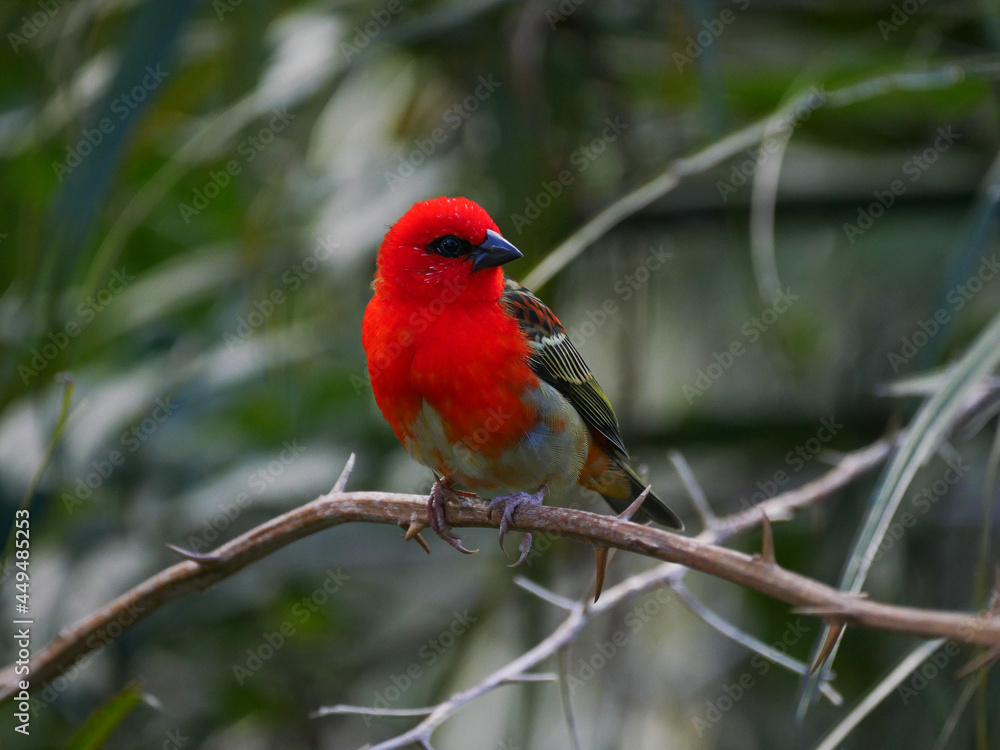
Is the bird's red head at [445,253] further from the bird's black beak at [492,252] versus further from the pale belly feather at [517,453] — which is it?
the pale belly feather at [517,453]

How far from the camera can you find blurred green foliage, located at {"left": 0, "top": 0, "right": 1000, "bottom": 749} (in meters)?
3.18

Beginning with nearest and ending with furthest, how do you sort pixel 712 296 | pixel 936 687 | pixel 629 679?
pixel 936 687, pixel 629 679, pixel 712 296

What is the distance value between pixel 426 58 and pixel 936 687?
280cm

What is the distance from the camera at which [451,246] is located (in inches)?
88.4

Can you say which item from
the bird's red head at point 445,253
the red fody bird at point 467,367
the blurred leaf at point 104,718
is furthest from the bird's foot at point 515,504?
the blurred leaf at point 104,718

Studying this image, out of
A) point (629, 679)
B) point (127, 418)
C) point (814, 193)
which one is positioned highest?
point (814, 193)

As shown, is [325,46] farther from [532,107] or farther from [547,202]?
[547,202]

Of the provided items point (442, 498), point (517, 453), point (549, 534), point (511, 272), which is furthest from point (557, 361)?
point (549, 534)

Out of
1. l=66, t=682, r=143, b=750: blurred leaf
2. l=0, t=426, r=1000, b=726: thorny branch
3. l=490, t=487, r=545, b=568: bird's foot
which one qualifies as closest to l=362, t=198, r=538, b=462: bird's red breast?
l=490, t=487, r=545, b=568: bird's foot

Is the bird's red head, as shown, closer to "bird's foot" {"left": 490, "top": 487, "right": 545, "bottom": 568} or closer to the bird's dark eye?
the bird's dark eye

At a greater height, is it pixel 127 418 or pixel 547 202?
pixel 547 202

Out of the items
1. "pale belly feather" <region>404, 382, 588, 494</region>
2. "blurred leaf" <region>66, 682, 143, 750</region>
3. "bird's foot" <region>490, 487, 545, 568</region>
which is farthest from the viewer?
"pale belly feather" <region>404, 382, 588, 494</region>

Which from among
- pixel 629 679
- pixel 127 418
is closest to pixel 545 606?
pixel 629 679

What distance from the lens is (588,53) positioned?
12.5 feet
